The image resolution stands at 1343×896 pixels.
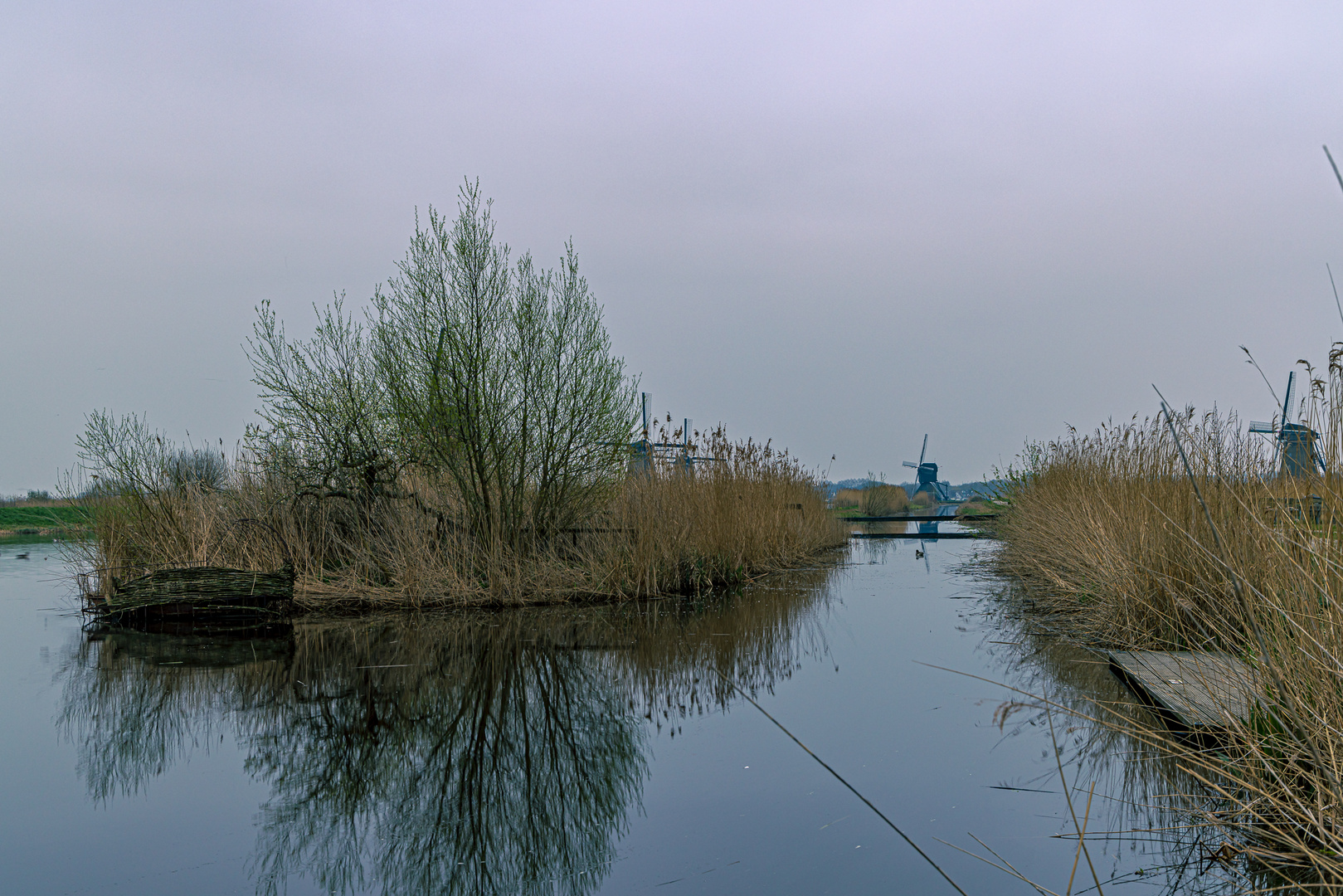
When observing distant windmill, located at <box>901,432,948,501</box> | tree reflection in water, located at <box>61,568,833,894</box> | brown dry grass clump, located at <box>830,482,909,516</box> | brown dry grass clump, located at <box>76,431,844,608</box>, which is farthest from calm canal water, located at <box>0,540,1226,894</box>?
distant windmill, located at <box>901,432,948,501</box>

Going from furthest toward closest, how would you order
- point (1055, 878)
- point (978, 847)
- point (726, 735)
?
point (726, 735) → point (978, 847) → point (1055, 878)

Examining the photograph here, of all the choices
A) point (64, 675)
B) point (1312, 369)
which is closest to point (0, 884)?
point (64, 675)

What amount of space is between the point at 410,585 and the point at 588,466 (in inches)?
94.1

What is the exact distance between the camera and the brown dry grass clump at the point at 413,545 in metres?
8.76

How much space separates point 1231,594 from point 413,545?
728 centimetres

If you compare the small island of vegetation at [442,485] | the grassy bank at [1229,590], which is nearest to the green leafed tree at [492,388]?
the small island of vegetation at [442,485]

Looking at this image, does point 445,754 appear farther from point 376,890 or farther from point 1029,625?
point 1029,625

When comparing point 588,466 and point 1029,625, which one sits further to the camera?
point 588,466

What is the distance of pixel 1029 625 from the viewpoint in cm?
668

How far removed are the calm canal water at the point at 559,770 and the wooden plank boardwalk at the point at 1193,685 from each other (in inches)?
7.8

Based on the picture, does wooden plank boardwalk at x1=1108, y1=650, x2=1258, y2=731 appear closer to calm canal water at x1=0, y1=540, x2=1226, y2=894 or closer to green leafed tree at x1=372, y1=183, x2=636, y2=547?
calm canal water at x1=0, y1=540, x2=1226, y2=894

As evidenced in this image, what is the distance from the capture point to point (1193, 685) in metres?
3.79

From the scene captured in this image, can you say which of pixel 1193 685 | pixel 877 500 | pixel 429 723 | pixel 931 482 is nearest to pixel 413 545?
pixel 429 723

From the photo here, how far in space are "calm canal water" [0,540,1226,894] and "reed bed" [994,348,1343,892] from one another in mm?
290
